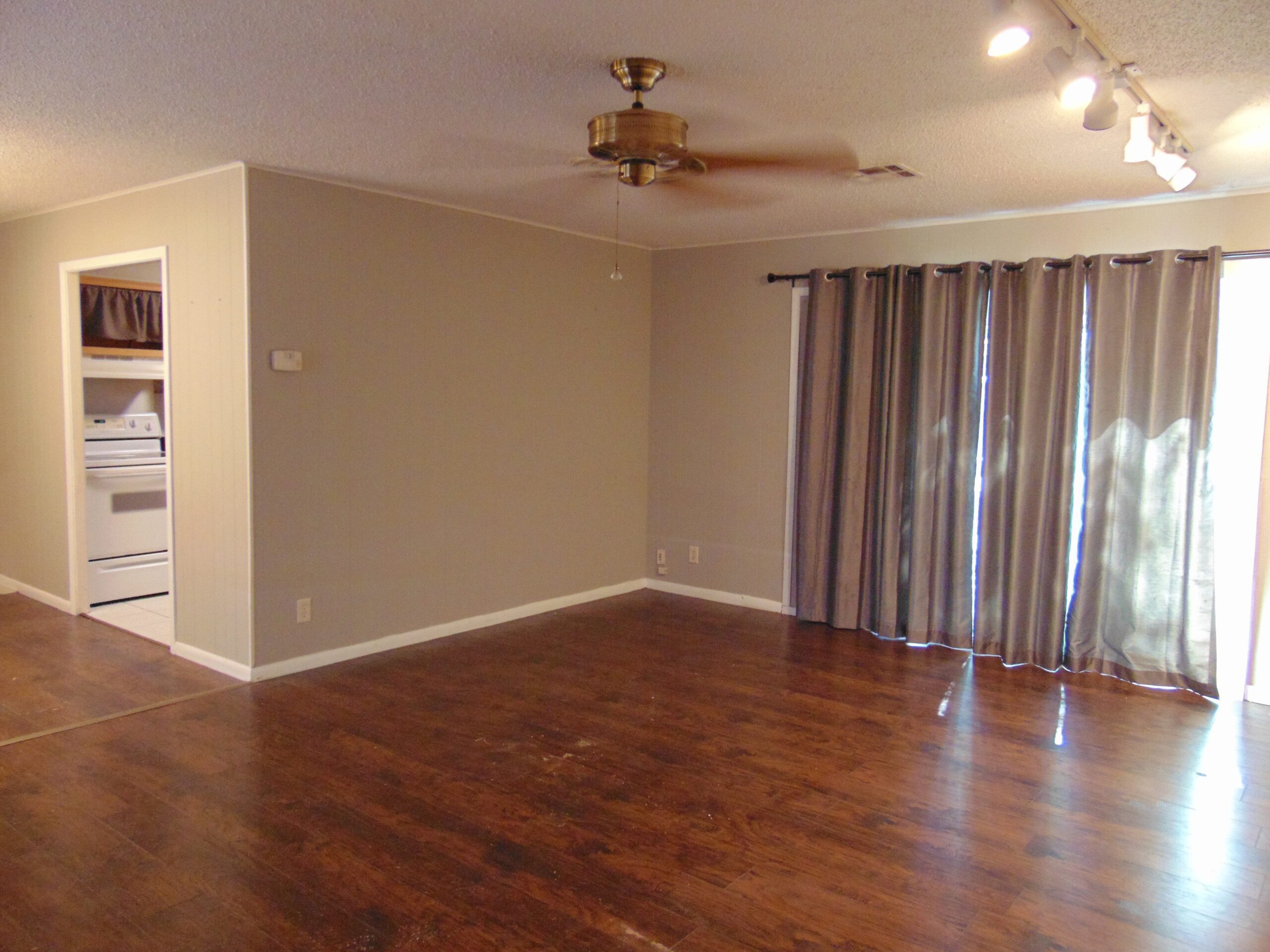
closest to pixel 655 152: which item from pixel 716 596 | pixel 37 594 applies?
pixel 716 596

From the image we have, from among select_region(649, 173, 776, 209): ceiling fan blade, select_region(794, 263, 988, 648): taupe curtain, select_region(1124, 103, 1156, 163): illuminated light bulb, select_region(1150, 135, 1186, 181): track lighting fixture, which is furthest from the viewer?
select_region(794, 263, 988, 648): taupe curtain

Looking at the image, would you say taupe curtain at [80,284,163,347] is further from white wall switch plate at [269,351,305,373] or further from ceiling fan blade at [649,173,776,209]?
ceiling fan blade at [649,173,776,209]

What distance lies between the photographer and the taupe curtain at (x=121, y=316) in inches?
213

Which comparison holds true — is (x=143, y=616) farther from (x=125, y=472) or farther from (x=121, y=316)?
(x=121, y=316)

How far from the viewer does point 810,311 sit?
5.12m

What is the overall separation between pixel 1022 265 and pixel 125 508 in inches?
214

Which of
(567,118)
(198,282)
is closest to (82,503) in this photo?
(198,282)

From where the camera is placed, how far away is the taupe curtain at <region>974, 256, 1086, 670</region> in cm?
432

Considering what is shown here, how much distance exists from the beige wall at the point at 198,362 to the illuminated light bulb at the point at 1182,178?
3809 millimetres

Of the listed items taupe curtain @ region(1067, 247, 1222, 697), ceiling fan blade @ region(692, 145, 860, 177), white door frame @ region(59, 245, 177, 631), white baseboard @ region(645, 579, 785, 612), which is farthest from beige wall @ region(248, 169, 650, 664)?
taupe curtain @ region(1067, 247, 1222, 697)

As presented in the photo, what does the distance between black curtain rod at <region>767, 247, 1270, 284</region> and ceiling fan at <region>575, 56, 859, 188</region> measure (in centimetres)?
125

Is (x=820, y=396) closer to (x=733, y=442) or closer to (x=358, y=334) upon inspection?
(x=733, y=442)

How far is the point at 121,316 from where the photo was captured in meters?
5.56

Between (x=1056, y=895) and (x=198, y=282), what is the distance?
4185 millimetres
